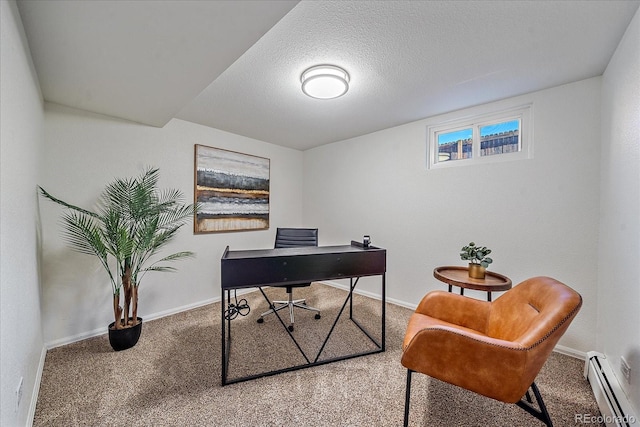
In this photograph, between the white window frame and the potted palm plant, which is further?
the white window frame

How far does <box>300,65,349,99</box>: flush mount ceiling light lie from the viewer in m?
1.86

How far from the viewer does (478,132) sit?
2666 millimetres

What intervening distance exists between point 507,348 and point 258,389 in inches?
59.5

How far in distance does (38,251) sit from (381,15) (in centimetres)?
301

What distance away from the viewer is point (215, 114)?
9.25 ft

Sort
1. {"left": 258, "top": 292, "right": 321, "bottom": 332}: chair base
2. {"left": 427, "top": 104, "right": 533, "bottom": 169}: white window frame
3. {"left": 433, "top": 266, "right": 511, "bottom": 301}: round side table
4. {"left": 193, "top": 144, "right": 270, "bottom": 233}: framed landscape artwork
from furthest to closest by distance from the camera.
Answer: {"left": 193, "top": 144, "right": 270, "bottom": 233}: framed landscape artwork, {"left": 258, "top": 292, "right": 321, "bottom": 332}: chair base, {"left": 427, "top": 104, "right": 533, "bottom": 169}: white window frame, {"left": 433, "top": 266, "right": 511, "bottom": 301}: round side table

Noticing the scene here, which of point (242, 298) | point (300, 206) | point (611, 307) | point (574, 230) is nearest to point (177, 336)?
point (242, 298)

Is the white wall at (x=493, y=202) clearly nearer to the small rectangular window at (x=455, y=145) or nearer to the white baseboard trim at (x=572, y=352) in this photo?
the white baseboard trim at (x=572, y=352)

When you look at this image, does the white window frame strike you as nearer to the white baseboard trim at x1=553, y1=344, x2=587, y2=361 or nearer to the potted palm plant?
the white baseboard trim at x1=553, y1=344, x2=587, y2=361

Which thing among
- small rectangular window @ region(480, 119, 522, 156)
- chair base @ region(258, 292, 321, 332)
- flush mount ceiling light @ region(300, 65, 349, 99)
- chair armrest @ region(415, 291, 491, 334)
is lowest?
chair base @ region(258, 292, 321, 332)

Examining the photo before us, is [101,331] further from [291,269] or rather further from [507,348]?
[507,348]

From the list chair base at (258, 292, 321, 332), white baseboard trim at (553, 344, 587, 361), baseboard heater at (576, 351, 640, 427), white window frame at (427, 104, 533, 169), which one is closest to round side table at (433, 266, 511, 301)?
baseboard heater at (576, 351, 640, 427)

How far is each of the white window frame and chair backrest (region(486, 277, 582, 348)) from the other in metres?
1.46

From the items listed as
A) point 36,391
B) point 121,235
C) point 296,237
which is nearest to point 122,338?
point 36,391
